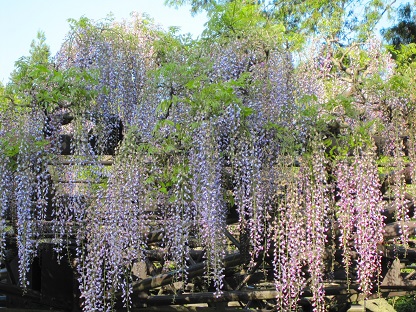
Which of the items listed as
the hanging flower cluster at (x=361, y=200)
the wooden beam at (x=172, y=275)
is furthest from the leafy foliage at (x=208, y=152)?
the wooden beam at (x=172, y=275)

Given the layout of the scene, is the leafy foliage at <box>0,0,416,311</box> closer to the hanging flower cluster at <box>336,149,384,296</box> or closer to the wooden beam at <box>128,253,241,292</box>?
the hanging flower cluster at <box>336,149,384,296</box>

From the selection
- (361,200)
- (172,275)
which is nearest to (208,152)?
(361,200)

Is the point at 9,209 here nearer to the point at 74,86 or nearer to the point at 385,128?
the point at 74,86

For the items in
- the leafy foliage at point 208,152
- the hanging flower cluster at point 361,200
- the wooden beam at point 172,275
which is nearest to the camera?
the leafy foliage at point 208,152

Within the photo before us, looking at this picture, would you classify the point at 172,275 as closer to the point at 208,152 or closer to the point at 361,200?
the point at 208,152

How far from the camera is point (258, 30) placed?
237 inches

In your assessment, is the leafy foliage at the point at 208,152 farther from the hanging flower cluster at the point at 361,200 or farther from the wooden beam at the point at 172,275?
the wooden beam at the point at 172,275

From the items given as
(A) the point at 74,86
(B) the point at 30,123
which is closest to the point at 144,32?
(A) the point at 74,86

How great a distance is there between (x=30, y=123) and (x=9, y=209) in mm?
1228

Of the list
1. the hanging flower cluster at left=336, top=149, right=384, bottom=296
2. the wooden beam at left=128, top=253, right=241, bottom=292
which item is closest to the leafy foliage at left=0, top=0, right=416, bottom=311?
the hanging flower cluster at left=336, top=149, right=384, bottom=296

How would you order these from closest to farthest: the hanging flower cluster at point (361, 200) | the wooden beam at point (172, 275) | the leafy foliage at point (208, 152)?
the leafy foliage at point (208, 152)
the hanging flower cluster at point (361, 200)
the wooden beam at point (172, 275)

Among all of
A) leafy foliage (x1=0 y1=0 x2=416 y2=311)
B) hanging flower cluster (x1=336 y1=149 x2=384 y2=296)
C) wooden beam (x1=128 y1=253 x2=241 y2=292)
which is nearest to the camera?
leafy foliage (x1=0 y1=0 x2=416 y2=311)

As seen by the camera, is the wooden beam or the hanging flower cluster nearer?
the hanging flower cluster

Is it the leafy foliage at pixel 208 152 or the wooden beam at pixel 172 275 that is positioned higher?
the leafy foliage at pixel 208 152
